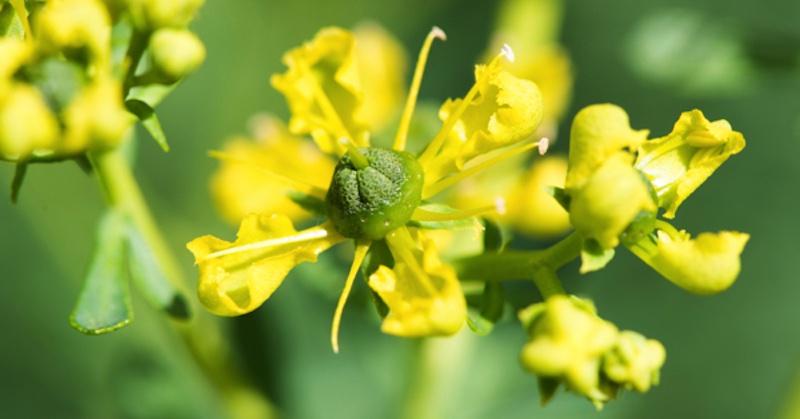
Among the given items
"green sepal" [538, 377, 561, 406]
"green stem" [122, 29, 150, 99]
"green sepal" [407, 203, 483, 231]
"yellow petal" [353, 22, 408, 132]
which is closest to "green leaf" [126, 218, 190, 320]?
"green stem" [122, 29, 150, 99]

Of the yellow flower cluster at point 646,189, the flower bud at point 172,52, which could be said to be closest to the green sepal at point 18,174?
the flower bud at point 172,52

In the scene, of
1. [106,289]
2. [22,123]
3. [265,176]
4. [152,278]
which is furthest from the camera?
[265,176]

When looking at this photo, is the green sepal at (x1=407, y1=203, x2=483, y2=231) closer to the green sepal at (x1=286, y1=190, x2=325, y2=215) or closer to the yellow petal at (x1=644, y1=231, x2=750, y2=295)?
the green sepal at (x1=286, y1=190, x2=325, y2=215)

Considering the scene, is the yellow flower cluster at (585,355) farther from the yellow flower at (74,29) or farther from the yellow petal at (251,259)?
the yellow flower at (74,29)

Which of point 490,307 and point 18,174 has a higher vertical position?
point 18,174

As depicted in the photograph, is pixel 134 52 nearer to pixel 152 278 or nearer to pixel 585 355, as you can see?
pixel 152 278

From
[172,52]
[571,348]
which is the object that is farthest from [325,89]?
[571,348]
